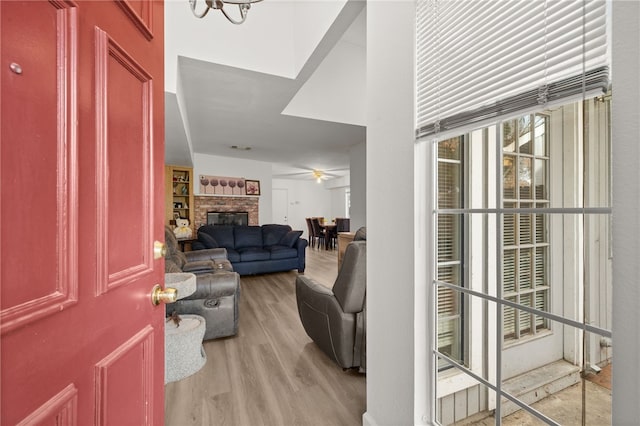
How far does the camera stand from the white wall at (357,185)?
508 centimetres

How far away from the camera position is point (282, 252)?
5129 mm

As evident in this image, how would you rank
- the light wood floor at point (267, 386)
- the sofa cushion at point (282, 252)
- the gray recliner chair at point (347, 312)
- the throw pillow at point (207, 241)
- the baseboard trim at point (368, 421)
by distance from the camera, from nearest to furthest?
the baseboard trim at point (368, 421), the light wood floor at point (267, 386), the gray recliner chair at point (347, 312), the throw pillow at point (207, 241), the sofa cushion at point (282, 252)

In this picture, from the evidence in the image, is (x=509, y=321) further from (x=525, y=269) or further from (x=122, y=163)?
(x=122, y=163)

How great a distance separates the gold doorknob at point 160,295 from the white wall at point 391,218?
2.96 ft

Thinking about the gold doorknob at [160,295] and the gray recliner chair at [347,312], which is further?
the gray recliner chair at [347,312]

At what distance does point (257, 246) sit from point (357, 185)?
239 cm

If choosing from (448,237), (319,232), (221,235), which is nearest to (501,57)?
(448,237)

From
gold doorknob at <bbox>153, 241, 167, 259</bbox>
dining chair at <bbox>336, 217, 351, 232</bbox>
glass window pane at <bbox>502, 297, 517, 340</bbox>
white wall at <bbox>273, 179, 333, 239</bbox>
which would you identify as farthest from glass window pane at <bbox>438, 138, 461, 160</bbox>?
white wall at <bbox>273, 179, 333, 239</bbox>

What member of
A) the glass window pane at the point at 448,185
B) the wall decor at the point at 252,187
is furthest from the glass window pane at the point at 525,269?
the wall decor at the point at 252,187

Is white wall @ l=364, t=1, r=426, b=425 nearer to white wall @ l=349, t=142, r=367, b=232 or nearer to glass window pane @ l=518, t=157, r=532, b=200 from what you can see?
glass window pane @ l=518, t=157, r=532, b=200

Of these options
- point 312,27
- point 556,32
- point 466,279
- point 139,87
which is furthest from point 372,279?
point 312,27

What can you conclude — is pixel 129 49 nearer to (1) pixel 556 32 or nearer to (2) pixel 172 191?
(1) pixel 556 32

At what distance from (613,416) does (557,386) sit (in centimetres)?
26

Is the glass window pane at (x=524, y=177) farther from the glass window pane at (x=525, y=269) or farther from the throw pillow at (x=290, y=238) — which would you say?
the throw pillow at (x=290, y=238)
